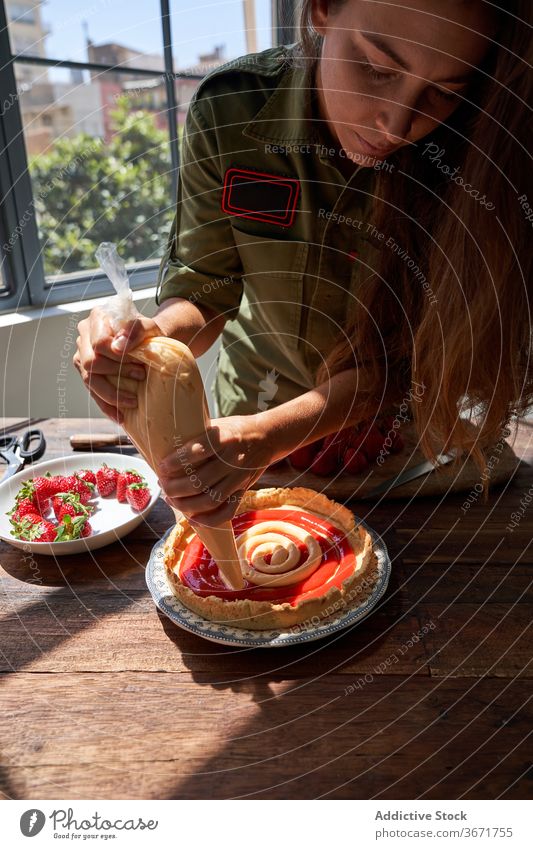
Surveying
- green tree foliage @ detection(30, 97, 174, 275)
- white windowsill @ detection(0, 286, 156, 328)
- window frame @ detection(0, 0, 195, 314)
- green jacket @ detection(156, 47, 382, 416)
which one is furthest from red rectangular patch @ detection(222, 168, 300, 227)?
green tree foliage @ detection(30, 97, 174, 275)

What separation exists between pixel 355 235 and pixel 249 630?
719mm

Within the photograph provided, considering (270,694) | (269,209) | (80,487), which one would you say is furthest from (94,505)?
(269,209)

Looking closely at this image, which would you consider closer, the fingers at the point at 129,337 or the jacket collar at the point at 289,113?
the fingers at the point at 129,337

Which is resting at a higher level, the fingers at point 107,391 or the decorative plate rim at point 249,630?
the fingers at point 107,391

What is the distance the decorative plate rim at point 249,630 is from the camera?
83 cm

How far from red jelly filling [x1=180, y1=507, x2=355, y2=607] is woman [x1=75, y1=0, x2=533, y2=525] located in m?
0.09

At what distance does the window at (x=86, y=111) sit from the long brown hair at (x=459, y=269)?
0.78m

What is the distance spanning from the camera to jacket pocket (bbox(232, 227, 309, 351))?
50.2 inches

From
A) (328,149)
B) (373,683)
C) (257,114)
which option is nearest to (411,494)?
(373,683)

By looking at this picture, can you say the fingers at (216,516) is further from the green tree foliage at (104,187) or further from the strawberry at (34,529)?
the green tree foliage at (104,187)

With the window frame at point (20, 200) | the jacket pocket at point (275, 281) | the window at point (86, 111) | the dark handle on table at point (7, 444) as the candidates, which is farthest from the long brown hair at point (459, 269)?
the window frame at point (20, 200)

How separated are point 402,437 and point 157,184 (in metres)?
2.48

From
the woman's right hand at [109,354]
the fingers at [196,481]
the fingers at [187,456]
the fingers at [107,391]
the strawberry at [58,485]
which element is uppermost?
the woman's right hand at [109,354]
